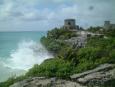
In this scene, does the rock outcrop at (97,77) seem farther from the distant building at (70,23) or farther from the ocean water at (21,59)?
the distant building at (70,23)

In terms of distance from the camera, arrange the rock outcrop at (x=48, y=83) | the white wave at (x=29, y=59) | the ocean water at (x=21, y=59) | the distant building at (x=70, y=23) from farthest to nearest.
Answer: the distant building at (x=70, y=23) < the white wave at (x=29, y=59) < the ocean water at (x=21, y=59) < the rock outcrop at (x=48, y=83)

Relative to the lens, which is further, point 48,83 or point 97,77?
point 97,77

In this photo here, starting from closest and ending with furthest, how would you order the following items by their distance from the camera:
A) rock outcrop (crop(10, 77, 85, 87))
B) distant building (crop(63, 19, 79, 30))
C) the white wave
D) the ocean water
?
1. rock outcrop (crop(10, 77, 85, 87))
2. the ocean water
3. the white wave
4. distant building (crop(63, 19, 79, 30))

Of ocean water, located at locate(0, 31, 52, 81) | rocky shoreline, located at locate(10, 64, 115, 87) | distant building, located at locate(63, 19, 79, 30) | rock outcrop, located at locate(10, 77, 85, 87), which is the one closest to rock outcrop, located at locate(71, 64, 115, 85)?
rocky shoreline, located at locate(10, 64, 115, 87)

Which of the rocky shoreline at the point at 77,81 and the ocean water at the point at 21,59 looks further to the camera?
the ocean water at the point at 21,59

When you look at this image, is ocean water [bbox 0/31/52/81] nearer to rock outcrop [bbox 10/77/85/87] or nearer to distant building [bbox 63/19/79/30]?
distant building [bbox 63/19/79/30]

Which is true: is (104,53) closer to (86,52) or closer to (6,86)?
(86,52)

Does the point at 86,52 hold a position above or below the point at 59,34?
below

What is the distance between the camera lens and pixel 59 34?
1912 inches

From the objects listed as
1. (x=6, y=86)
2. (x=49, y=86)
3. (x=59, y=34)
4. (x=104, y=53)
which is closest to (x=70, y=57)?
(x=104, y=53)

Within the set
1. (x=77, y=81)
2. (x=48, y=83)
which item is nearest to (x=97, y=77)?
(x=77, y=81)

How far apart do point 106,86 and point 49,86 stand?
1.66m

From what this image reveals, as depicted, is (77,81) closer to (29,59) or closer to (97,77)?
(97,77)

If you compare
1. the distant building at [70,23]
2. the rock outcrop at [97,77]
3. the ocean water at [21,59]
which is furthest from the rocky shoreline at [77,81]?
the distant building at [70,23]
